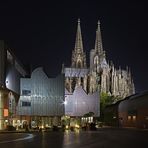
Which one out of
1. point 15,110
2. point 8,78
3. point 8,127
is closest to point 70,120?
point 15,110

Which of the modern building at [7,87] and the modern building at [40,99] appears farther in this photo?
the modern building at [40,99]

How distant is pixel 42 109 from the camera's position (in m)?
116

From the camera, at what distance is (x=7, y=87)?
319 feet

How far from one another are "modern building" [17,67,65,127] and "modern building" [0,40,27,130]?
384 centimetres

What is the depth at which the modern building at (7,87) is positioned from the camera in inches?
3529

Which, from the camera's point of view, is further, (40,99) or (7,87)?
(40,99)

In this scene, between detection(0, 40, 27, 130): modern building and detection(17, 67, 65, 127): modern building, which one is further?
detection(17, 67, 65, 127): modern building

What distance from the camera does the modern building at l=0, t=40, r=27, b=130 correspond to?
294ft

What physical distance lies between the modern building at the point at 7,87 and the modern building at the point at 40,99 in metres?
3.84

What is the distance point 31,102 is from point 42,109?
143 inches

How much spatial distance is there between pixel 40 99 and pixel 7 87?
1970 cm

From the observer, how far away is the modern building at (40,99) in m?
114

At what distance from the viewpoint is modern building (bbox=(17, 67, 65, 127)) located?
375 ft

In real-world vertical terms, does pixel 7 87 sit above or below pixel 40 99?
above
